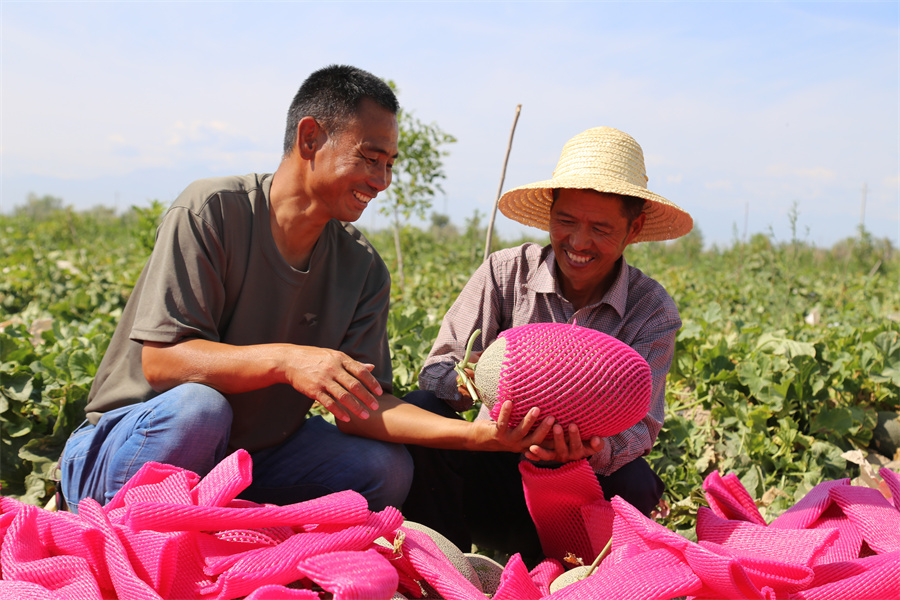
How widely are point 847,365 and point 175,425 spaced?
350cm

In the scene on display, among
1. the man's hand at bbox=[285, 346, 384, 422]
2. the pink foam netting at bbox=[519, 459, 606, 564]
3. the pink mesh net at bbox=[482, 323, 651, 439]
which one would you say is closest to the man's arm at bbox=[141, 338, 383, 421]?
the man's hand at bbox=[285, 346, 384, 422]

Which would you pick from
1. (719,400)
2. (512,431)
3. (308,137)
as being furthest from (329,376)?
(719,400)

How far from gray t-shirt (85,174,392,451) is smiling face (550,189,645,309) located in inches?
28.2

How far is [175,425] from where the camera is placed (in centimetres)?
211

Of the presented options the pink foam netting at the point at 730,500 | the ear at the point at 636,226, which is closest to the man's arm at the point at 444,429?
the pink foam netting at the point at 730,500

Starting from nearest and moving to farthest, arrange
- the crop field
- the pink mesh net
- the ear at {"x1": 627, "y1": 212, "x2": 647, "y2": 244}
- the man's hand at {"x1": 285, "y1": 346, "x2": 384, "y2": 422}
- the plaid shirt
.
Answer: the pink mesh net
the man's hand at {"x1": 285, "y1": 346, "x2": 384, "y2": 422}
the plaid shirt
the ear at {"x1": 627, "y1": 212, "x2": 647, "y2": 244}
the crop field

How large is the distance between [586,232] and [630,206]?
9.4 inches

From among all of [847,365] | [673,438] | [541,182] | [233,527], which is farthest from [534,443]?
[847,365]

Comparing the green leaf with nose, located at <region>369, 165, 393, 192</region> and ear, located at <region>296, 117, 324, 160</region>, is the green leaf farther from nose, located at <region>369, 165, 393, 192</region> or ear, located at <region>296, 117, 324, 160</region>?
ear, located at <region>296, 117, 324, 160</region>

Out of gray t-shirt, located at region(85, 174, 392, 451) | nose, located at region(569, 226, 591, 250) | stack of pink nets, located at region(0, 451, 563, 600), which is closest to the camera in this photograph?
stack of pink nets, located at region(0, 451, 563, 600)

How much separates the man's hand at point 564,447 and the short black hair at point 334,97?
4.19 feet

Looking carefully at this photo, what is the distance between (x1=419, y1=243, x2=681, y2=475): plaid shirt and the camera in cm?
257

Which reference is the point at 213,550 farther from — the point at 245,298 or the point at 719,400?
the point at 719,400

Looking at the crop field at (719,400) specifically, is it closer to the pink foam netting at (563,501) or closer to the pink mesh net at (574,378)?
the pink foam netting at (563,501)
